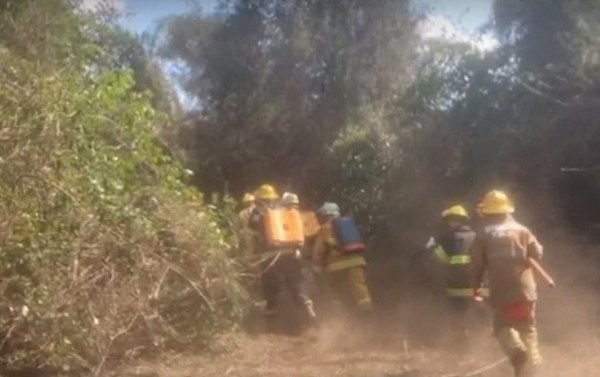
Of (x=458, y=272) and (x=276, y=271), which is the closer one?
(x=458, y=272)

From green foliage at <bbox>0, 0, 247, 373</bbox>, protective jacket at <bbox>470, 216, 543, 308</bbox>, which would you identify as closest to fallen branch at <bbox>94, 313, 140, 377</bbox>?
green foliage at <bbox>0, 0, 247, 373</bbox>

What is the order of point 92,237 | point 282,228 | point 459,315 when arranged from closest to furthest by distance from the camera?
point 92,237, point 459,315, point 282,228

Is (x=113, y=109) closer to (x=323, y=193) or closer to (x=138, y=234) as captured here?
(x=138, y=234)

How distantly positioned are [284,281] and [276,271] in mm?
161

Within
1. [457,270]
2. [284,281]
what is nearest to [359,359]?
[457,270]

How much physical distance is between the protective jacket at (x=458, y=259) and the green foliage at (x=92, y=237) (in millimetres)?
2246

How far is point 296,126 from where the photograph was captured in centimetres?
1872

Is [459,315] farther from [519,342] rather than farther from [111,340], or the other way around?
[111,340]

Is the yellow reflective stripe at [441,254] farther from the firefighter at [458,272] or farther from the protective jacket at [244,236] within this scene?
the protective jacket at [244,236]

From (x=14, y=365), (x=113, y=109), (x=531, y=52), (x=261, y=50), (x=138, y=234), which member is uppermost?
(x=261, y=50)

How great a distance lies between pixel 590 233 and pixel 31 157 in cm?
821

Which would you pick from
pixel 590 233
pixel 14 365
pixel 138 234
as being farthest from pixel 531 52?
pixel 14 365

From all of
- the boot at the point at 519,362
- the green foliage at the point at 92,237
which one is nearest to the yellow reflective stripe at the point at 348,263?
the green foliage at the point at 92,237

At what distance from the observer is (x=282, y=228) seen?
36.4 feet
